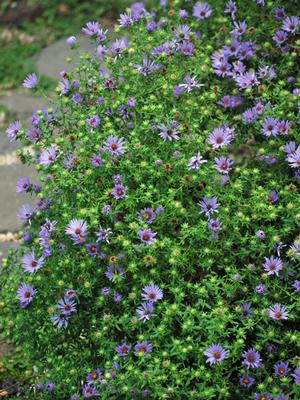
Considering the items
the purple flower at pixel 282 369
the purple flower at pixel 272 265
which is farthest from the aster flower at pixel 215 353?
the purple flower at pixel 272 265

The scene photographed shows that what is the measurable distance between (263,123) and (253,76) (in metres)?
0.27

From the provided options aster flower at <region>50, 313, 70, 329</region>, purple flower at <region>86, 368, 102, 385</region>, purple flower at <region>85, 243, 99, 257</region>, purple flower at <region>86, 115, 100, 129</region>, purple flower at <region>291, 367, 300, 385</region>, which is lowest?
purple flower at <region>291, 367, 300, 385</region>

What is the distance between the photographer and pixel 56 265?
2.88 m

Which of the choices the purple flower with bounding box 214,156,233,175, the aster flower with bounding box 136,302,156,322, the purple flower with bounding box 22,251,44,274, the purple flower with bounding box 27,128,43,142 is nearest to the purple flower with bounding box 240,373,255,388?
the aster flower with bounding box 136,302,156,322

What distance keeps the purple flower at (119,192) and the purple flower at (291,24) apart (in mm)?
1142

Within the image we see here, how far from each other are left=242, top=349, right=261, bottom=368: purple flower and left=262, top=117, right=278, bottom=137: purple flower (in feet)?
2.86

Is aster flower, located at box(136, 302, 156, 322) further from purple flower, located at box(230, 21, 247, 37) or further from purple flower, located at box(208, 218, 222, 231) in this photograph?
purple flower, located at box(230, 21, 247, 37)

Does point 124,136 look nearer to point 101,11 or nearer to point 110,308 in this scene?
point 110,308

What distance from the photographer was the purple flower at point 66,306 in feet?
9.15

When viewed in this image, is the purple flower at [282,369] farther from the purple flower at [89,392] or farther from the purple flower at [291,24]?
the purple flower at [291,24]

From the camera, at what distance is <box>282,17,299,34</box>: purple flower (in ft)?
10.8

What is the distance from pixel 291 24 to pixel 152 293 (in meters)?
1.44

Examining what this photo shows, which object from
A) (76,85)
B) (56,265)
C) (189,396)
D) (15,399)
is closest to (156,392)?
(189,396)

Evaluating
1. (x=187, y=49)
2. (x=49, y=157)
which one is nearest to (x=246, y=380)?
(x=49, y=157)
